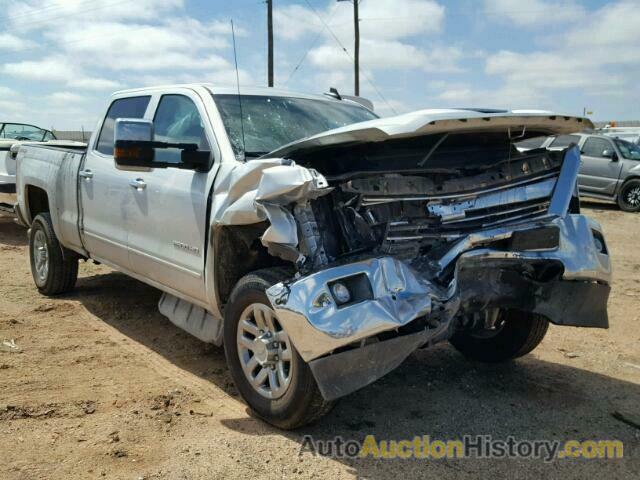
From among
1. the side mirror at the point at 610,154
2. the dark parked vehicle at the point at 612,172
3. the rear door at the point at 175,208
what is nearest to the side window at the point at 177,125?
the rear door at the point at 175,208

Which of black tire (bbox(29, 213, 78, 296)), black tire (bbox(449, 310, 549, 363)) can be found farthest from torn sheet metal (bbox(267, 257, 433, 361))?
black tire (bbox(29, 213, 78, 296))

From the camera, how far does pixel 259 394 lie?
3533mm

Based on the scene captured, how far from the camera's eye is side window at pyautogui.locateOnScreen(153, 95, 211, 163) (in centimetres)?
427

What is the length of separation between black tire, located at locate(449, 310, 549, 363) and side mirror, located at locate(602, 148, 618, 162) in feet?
38.5

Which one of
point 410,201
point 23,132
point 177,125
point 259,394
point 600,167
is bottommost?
point 259,394

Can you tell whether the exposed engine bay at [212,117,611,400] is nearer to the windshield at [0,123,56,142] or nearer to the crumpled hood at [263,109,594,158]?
the crumpled hood at [263,109,594,158]

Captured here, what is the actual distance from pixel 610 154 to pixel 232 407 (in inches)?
526

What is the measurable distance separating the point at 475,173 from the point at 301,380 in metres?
1.49

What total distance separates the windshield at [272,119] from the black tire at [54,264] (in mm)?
2971

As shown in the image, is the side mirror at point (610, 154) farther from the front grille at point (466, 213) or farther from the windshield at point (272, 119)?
the front grille at point (466, 213)

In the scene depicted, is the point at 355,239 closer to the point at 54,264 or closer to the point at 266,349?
the point at 266,349

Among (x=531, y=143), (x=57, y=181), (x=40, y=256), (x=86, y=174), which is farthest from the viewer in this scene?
(x=40, y=256)

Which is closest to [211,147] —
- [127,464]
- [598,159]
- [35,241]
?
[127,464]

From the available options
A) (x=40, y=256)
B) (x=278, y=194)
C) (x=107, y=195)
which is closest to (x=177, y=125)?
(x=107, y=195)
